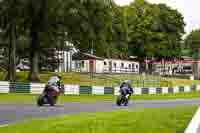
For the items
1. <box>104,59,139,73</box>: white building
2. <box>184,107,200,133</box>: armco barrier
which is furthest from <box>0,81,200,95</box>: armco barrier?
<box>104,59,139,73</box>: white building

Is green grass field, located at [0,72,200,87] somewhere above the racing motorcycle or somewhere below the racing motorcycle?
above

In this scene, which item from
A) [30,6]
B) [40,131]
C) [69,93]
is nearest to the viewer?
[40,131]

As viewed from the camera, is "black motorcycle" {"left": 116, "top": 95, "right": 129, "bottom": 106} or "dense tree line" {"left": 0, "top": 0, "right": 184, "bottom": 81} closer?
"black motorcycle" {"left": 116, "top": 95, "right": 129, "bottom": 106}

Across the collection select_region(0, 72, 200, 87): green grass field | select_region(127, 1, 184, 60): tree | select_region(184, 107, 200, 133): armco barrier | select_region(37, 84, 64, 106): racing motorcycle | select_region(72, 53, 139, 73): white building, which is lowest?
select_region(184, 107, 200, 133): armco barrier

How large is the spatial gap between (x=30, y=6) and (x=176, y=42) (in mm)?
54232

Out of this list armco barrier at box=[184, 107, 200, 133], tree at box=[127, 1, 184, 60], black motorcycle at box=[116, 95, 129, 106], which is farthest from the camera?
tree at box=[127, 1, 184, 60]

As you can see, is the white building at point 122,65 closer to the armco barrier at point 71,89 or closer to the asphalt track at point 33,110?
the armco barrier at point 71,89

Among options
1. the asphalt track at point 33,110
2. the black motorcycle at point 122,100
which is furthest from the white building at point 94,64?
the asphalt track at point 33,110

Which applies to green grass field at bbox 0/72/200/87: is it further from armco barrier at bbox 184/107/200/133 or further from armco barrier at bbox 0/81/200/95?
armco barrier at bbox 184/107/200/133

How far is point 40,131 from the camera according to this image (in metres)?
10.9

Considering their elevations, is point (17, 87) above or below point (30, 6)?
below

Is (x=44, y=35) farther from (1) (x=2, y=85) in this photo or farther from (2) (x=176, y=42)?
(2) (x=176, y=42)

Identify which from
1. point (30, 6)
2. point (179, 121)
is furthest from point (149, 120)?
point (30, 6)

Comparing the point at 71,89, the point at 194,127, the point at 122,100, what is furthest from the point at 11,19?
the point at 194,127
